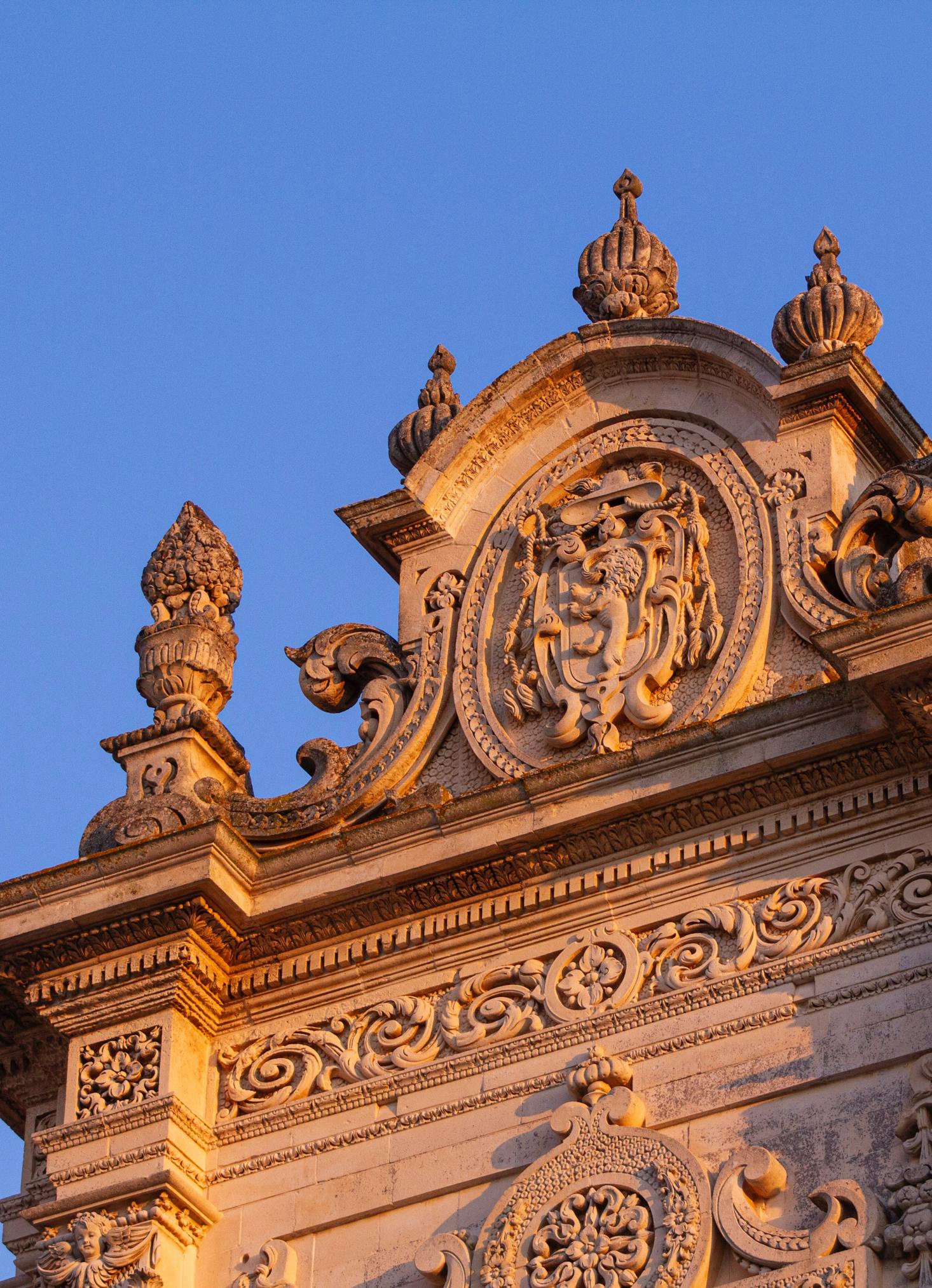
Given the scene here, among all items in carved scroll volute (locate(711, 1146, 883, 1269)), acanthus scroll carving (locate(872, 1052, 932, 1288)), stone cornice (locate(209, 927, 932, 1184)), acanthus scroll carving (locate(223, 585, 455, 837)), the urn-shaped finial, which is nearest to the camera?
acanthus scroll carving (locate(872, 1052, 932, 1288))

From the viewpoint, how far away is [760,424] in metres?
18.3

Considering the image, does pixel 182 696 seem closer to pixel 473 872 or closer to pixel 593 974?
pixel 473 872

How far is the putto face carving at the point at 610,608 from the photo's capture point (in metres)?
A: 17.7

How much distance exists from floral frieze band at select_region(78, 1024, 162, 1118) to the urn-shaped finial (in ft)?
6.12

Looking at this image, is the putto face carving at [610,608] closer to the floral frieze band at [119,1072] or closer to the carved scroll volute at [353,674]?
the carved scroll volute at [353,674]

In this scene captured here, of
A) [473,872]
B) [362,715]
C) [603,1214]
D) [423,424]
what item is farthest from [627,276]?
[603,1214]

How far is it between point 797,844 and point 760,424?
253cm

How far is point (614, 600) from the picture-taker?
18.0m

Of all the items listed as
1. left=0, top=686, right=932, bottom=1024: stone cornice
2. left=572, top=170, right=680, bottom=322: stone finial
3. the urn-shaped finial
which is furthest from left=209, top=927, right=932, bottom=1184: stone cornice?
left=572, top=170, right=680, bottom=322: stone finial

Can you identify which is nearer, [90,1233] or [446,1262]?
[446,1262]

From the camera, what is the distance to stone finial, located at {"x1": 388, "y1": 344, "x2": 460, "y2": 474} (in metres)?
19.3

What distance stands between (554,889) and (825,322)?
3.34 metres

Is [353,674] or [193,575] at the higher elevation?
[193,575]

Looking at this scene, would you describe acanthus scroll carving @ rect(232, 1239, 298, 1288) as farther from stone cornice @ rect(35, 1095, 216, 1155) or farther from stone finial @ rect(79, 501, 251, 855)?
stone finial @ rect(79, 501, 251, 855)
